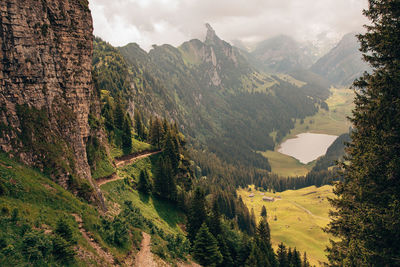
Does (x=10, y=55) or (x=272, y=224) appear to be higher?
(x=10, y=55)

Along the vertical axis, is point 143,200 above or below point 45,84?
below

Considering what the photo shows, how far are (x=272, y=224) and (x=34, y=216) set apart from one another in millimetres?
149621

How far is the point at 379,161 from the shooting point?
18734mm

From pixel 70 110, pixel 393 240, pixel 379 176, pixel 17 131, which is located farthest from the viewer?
pixel 70 110

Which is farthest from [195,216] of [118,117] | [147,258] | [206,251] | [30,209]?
[118,117]

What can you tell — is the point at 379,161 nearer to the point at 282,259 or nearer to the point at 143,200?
the point at 143,200

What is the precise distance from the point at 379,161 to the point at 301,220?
150 meters

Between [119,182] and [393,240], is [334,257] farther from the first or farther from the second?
[119,182]

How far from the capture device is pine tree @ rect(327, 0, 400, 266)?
691 inches

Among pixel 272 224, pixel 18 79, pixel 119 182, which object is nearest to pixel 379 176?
pixel 18 79

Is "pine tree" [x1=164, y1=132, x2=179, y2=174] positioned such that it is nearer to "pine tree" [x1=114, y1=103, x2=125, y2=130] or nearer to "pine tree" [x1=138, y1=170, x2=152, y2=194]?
"pine tree" [x1=114, y1=103, x2=125, y2=130]

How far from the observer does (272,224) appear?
14738 cm

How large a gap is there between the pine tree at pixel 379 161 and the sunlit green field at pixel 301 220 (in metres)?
82.3

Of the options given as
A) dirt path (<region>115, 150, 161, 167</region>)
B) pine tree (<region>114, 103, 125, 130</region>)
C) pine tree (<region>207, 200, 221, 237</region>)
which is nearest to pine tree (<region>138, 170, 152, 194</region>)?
dirt path (<region>115, 150, 161, 167</region>)
